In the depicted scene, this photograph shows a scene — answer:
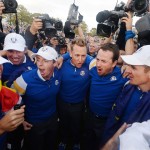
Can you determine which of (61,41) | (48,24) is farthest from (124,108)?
(61,41)

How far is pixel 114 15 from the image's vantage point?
3.91 meters

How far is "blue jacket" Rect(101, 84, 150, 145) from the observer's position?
2.57 m

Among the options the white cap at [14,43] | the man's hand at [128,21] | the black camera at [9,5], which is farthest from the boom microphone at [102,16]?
the black camera at [9,5]

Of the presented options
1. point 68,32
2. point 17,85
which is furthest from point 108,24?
point 17,85

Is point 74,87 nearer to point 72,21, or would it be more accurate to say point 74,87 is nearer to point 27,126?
point 27,126

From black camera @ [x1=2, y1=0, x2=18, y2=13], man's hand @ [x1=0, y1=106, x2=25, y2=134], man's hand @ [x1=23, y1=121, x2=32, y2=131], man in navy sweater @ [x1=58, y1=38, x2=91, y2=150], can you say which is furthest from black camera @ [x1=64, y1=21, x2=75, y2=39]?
man's hand @ [x1=0, y1=106, x2=25, y2=134]

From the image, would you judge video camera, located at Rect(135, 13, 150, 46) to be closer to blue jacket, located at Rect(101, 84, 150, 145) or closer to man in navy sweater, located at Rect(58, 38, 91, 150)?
blue jacket, located at Rect(101, 84, 150, 145)

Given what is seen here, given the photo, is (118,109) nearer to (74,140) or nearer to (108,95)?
(108,95)

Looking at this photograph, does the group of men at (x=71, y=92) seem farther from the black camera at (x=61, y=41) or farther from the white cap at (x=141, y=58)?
the black camera at (x=61, y=41)

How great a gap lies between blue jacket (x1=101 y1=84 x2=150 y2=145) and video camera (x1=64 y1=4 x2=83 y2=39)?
2.14 m

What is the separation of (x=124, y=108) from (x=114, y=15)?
169cm

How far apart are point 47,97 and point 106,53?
3.89ft

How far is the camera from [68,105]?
14.3ft

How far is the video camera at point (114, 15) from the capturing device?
3725mm
